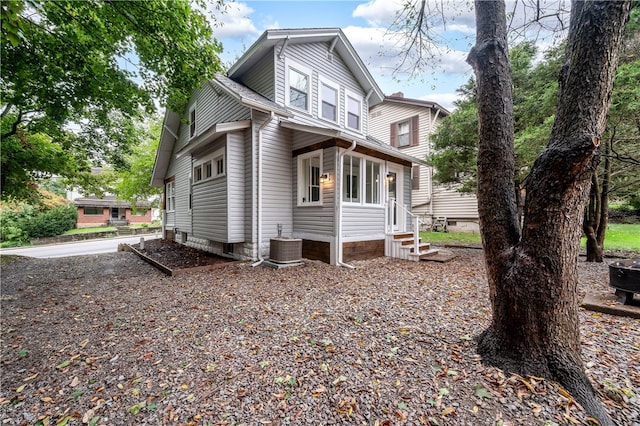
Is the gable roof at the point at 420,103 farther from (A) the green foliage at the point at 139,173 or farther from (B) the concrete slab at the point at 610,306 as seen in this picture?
(A) the green foliage at the point at 139,173

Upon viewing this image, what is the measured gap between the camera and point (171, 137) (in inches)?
496

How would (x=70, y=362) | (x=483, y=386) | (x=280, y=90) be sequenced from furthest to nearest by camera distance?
(x=280, y=90)
(x=70, y=362)
(x=483, y=386)

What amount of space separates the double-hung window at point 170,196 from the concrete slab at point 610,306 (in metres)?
14.6

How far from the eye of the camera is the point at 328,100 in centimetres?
962

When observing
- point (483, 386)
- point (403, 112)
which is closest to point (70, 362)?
point (483, 386)

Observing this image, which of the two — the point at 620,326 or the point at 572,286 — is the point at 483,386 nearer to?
the point at 572,286

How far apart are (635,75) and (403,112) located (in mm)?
11168

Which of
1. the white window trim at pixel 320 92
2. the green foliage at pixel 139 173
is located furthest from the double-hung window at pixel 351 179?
the green foliage at pixel 139 173

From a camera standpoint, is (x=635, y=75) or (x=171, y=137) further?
(x=171, y=137)

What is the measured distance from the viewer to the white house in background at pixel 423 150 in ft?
47.4

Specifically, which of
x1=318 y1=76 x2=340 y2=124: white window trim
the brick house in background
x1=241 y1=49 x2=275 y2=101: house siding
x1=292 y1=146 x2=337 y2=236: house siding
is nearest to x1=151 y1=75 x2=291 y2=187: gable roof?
x1=241 y1=49 x2=275 y2=101: house siding

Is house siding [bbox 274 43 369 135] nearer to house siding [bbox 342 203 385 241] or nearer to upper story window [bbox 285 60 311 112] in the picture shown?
upper story window [bbox 285 60 311 112]

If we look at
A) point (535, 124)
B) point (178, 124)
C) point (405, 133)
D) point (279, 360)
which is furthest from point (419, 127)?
point (279, 360)

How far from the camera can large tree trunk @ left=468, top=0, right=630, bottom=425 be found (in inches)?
75.4
